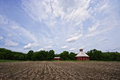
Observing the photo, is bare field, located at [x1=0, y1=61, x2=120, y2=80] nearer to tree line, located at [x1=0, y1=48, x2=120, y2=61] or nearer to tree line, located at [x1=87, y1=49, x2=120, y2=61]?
tree line, located at [x1=87, y1=49, x2=120, y2=61]

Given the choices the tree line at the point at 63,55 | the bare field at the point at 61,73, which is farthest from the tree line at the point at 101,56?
the bare field at the point at 61,73

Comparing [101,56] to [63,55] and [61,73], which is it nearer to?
[63,55]

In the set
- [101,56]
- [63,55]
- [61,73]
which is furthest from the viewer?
[63,55]

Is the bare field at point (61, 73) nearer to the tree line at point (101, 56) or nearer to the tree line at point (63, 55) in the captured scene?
the tree line at point (101, 56)

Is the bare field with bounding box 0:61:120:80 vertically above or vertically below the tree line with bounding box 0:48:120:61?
below

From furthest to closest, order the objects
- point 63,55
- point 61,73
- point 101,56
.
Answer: point 63,55 → point 101,56 → point 61,73

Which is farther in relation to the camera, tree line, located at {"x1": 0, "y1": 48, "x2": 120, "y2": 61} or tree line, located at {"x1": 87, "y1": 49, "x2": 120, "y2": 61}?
tree line, located at {"x1": 0, "y1": 48, "x2": 120, "y2": 61}

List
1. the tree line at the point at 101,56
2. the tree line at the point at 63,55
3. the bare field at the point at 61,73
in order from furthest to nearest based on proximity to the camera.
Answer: the tree line at the point at 63,55 < the tree line at the point at 101,56 < the bare field at the point at 61,73

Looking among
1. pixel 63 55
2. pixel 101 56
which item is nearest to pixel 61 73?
pixel 63 55

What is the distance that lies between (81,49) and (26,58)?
61517 mm

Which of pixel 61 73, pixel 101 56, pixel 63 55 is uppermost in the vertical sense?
pixel 63 55

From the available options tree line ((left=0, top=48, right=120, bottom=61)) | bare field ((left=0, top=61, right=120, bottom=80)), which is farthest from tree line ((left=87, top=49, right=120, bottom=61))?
bare field ((left=0, top=61, right=120, bottom=80))

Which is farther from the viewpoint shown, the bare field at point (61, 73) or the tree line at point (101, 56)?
the tree line at point (101, 56)

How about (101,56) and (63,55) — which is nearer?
(101,56)
